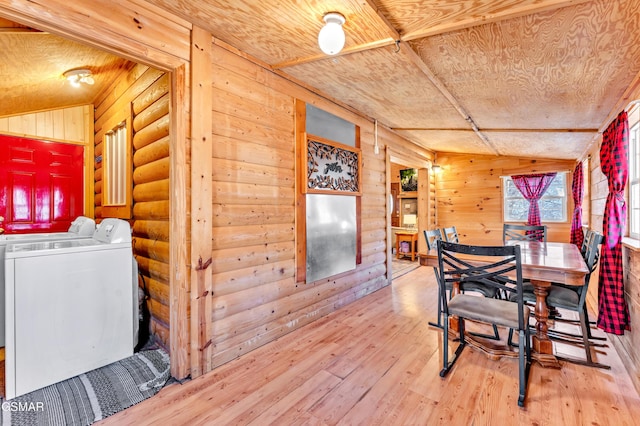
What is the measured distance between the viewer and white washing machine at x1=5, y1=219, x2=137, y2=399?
70.9 inches

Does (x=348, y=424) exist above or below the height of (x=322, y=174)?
below

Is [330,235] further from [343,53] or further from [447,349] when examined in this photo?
[343,53]

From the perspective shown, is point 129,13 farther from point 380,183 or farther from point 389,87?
point 380,183

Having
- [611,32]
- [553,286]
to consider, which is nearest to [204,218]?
[611,32]

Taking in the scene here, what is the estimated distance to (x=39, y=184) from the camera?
12.0ft

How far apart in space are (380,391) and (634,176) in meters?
2.57

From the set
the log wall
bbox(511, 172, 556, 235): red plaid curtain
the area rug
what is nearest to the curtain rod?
the log wall

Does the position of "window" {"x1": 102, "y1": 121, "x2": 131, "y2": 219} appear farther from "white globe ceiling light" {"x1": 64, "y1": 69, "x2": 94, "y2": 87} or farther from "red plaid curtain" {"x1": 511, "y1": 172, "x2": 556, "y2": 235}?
"red plaid curtain" {"x1": 511, "y1": 172, "x2": 556, "y2": 235}

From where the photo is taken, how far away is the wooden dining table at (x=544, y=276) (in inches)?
78.1

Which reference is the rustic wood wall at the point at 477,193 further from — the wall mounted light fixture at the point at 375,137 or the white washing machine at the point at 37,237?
the white washing machine at the point at 37,237

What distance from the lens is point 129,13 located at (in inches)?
69.2

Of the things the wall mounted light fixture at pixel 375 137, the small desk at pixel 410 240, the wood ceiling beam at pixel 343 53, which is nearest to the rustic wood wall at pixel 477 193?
the small desk at pixel 410 240

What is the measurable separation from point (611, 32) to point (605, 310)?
192cm

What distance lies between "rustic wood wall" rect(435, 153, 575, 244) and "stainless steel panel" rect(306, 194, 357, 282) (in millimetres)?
3565
